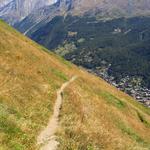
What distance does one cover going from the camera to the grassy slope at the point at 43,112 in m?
21.5

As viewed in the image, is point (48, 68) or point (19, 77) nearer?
point (19, 77)

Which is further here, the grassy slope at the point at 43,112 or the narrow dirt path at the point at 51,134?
the grassy slope at the point at 43,112

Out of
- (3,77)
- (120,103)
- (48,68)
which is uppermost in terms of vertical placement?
(3,77)

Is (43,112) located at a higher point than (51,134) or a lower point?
lower

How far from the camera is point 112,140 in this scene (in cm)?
2331

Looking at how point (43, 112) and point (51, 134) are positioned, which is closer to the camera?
point (51, 134)

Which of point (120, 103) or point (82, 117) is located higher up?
point (82, 117)

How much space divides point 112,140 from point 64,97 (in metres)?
17.5

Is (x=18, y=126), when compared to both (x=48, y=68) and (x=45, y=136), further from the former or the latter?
(x=48, y=68)

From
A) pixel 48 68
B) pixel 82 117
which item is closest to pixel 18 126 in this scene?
pixel 82 117

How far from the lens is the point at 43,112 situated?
3188cm

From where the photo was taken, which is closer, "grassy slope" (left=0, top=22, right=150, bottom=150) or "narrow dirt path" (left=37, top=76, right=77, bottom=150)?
"narrow dirt path" (left=37, top=76, right=77, bottom=150)

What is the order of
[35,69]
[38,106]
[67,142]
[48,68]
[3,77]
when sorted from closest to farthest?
1. [67,142]
2. [38,106]
3. [3,77]
4. [35,69]
5. [48,68]

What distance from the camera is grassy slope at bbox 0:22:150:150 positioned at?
21.5 metres
